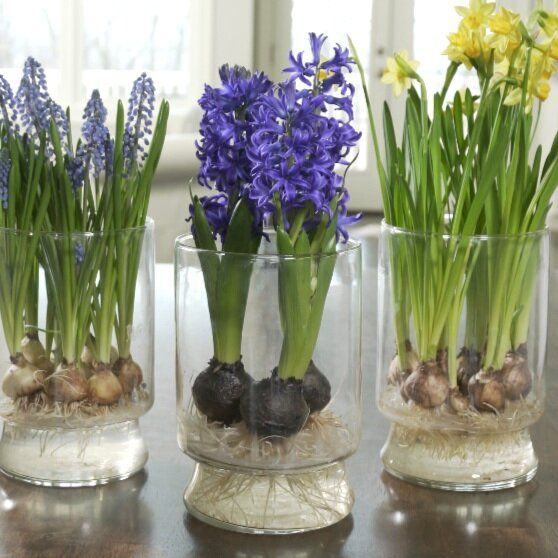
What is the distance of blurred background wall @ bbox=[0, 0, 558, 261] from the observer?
699 cm

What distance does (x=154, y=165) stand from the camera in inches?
31.9

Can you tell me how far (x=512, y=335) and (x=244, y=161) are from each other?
0.27m

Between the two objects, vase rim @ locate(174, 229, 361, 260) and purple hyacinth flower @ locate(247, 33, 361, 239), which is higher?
purple hyacinth flower @ locate(247, 33, 361, 239)

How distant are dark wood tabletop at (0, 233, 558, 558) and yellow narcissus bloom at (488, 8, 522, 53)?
34 cm

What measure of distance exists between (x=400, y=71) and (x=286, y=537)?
359 mm

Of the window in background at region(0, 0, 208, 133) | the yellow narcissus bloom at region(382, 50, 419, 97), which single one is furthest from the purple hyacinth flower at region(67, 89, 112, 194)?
the window in background at region(0, 0, 208, 133)


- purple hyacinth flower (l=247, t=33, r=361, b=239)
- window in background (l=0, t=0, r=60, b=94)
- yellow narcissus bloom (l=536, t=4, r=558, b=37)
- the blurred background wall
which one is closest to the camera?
purple hyacinth flower (l=247, t=33, r=361, b=239)

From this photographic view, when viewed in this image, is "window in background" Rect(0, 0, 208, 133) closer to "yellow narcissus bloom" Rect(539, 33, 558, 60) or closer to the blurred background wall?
the blurred background wall

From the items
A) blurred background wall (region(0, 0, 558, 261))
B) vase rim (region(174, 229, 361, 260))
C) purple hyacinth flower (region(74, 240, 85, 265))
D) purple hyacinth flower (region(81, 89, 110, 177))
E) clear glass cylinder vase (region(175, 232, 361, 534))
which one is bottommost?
clear glass cylinder vase (region(175, 232, 361, 534))

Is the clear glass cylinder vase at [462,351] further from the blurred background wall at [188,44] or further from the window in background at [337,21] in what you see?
the window in background at [337,21]

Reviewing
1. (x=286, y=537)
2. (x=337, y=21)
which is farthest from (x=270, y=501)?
(x=337, y=21)

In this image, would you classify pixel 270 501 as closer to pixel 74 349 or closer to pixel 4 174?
pixel 74 349

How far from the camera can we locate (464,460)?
2.75 ft

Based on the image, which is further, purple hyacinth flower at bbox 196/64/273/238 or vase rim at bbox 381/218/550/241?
vase rim at bbox 381/218/550/241
